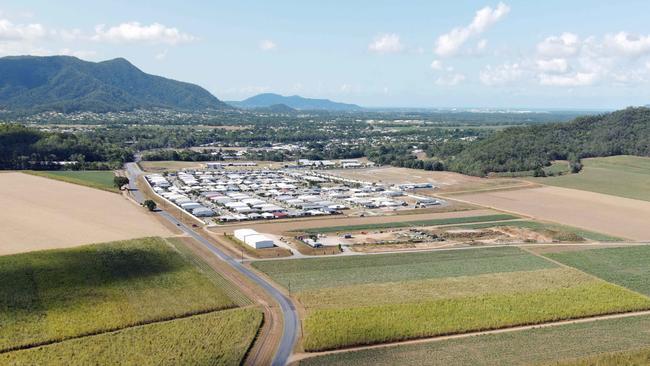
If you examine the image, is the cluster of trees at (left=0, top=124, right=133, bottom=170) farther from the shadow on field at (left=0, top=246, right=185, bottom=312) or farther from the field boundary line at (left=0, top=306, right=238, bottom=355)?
the field boundary line at (left=0, top=306, right=238, bottom=355)

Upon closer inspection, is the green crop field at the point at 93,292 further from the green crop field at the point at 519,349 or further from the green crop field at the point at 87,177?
the green crop field at the point at 87,177

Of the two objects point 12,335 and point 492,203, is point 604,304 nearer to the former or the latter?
point 12,335

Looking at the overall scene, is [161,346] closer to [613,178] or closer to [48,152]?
[48,152]

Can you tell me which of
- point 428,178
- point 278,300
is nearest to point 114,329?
point 278,300

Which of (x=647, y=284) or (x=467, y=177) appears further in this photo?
(x=467, y=177)

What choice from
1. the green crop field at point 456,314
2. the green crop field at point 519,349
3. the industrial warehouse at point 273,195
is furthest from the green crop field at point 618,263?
the industrial warehouse at point 273,195

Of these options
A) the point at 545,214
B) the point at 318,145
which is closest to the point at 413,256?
the point at 545,214
